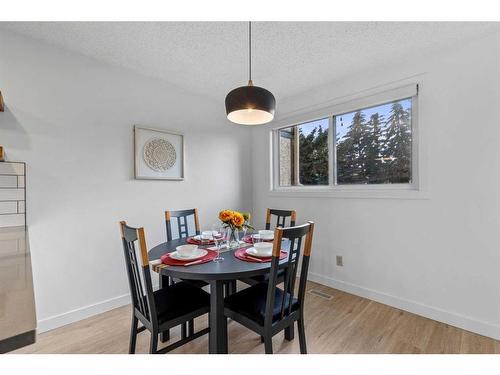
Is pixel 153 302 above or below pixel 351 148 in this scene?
below

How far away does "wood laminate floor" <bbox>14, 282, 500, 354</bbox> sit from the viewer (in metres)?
1.76

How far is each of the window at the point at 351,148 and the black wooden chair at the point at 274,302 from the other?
1517 mm

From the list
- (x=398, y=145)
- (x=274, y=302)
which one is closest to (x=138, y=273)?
(x=274, y=302)

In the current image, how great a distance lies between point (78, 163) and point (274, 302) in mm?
2028

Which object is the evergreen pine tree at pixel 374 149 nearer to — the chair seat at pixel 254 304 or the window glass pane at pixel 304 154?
the window glass pane at pixel 304 154

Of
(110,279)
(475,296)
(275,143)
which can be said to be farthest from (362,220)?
(110,279)

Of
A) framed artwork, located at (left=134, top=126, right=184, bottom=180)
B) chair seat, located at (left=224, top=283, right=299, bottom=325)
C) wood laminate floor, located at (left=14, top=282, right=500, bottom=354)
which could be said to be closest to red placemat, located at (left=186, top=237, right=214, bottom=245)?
chair seat, located at (left=224, top=283, right=299, bottom=325)

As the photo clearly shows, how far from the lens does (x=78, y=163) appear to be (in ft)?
7.19

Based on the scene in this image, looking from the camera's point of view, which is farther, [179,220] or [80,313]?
[179,220]

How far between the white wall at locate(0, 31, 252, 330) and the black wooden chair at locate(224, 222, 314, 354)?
1.50 metres

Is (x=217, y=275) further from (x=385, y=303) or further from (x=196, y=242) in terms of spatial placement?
(x=385, y=303)

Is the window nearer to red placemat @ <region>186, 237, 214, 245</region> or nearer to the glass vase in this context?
the glass vase

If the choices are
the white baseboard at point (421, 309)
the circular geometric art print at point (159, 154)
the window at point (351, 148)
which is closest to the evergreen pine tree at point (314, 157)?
the window at point (351, 148)

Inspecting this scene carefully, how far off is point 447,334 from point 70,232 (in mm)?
3199
